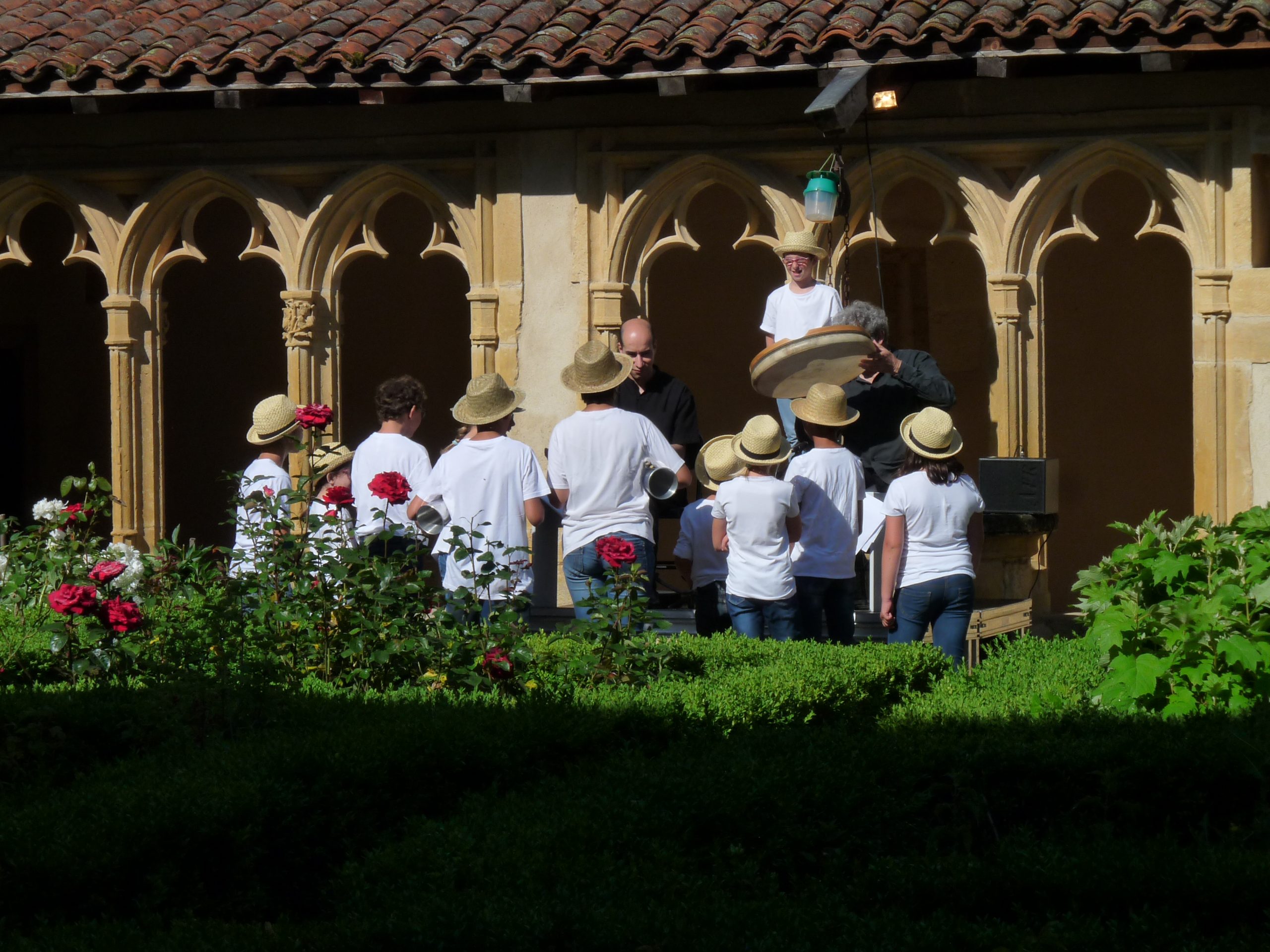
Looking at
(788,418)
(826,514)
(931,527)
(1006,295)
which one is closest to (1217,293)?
(1006,295)

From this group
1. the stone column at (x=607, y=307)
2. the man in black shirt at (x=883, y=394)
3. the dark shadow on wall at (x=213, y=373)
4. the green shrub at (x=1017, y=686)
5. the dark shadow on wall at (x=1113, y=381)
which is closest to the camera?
the green shrub at (x=1017, y=686)

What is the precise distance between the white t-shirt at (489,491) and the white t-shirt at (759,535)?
A: 2.80 feet

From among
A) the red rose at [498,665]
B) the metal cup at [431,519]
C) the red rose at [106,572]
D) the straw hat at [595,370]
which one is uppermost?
the straw hat at [595,370]

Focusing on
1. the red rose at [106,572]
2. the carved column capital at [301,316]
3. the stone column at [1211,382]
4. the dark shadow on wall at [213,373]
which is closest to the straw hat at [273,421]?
the red rose at [106,572]

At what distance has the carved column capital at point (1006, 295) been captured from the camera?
924cm

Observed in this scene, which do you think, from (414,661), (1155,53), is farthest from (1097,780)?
(1155,53)

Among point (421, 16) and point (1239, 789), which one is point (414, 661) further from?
point (421, 16)

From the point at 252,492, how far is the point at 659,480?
177cm

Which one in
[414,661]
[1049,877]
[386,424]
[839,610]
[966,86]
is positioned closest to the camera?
[1049,877]

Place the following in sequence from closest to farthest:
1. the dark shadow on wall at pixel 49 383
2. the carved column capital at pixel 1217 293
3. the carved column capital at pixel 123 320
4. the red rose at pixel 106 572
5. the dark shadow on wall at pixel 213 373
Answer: the red rose at pixel 106 572, the carved column capital at pixel 1217 293, the carved column capital at pixel 123 320, the dark shadow on wall at pixel 49 383, the dark shadow on wall at pixel 213 373

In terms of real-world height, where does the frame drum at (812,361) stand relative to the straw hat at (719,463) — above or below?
above

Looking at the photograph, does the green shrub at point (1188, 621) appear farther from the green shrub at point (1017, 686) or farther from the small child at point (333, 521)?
the small child at point (333, 521)

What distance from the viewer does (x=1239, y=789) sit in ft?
15.6

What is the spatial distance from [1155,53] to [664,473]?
3129 millimetres
